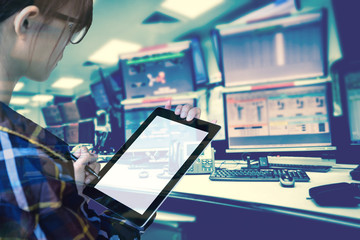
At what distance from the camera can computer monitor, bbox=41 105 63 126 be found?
5.45 ft

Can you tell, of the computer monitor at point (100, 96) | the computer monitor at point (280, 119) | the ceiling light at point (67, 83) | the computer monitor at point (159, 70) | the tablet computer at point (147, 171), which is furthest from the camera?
the ceiling light at point (67, 83)

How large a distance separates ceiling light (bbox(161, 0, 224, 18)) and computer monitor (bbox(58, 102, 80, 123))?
3.55ft

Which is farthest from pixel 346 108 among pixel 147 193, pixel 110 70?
pixel 110 70

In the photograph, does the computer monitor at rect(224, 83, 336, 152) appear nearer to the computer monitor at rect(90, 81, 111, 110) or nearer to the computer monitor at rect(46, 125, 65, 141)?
the computer monitor at rect(90, 81, 111, 110)

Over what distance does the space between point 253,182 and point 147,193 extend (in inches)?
16.5

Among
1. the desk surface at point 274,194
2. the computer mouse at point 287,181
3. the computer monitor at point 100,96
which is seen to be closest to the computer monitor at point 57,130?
the computer monitor at point 100,96

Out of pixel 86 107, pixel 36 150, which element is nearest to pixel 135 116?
pixel 86 107

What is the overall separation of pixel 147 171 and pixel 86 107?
0.86 metres

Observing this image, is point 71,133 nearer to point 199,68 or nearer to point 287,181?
point 199,68

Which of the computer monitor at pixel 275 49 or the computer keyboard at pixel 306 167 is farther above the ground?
the computer monitor at pixel 275 49

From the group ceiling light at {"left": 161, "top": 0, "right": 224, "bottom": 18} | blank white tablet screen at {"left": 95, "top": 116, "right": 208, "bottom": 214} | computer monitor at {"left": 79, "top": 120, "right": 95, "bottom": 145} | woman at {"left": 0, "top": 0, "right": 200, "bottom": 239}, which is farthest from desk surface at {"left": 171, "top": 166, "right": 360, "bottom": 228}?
ceiling light at {"left": 161, "top": 0, "right": 224, "bottom": 18}

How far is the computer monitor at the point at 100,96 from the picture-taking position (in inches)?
61.7

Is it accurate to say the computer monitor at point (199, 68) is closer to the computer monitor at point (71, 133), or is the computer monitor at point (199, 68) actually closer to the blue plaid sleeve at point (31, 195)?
the computer monitor at point (71, 133)

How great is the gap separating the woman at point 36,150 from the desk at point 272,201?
349mm
